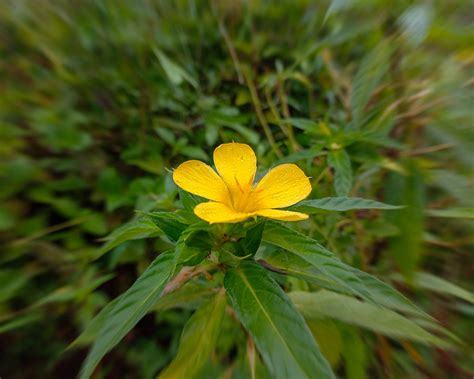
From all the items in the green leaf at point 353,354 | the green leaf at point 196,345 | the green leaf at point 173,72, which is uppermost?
the green leaf at point 173,72

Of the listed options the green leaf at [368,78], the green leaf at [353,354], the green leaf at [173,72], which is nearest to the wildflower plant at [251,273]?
the green leaf at [353,354]

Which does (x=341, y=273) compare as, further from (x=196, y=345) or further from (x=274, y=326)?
(x=196, y=345)

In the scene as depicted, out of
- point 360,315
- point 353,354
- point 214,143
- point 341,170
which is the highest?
point 214,143

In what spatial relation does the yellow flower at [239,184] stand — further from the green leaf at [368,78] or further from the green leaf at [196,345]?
the green leaf at [368,78]

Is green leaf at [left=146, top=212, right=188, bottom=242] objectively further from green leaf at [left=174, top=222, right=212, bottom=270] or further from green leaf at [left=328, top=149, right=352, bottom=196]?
green leaf at [left=328, top=149, right=352, bottom=196]

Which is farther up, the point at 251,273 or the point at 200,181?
the point at 200,181

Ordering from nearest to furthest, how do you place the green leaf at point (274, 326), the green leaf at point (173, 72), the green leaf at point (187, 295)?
1. the green leaf at point (274, 326)
2. the green leaf at point (187, 295)
3. the green leaf at point (173, 72)

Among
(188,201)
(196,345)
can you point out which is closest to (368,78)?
(188,201)
